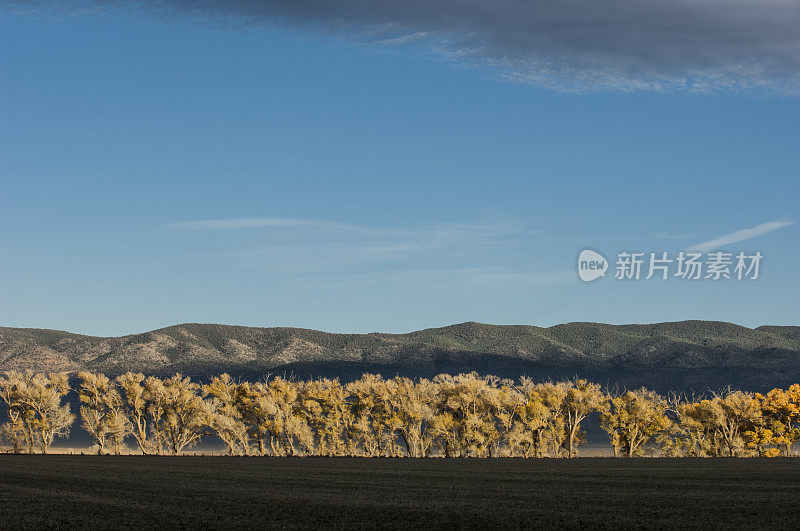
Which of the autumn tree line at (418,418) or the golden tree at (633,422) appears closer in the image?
the autumn tree line at (418,418)

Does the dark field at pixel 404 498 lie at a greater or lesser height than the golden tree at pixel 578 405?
lesser

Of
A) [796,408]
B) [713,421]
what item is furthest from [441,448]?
[796,408]

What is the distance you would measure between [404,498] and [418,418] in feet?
189

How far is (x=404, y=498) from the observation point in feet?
113

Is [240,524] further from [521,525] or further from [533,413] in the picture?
[533,413]

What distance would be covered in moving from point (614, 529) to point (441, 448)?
69.0 metres

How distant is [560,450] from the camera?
96188 mm

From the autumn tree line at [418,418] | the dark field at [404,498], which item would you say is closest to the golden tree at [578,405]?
the autumn tree line at [418,418]

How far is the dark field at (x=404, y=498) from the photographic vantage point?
88.6 ft

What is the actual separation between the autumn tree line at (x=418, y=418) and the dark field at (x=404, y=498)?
37570mm

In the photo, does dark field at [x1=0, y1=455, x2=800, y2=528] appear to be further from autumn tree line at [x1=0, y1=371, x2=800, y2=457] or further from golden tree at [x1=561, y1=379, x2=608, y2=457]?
golden tree at [x1=561, y1=379, x2=608, y2=457]

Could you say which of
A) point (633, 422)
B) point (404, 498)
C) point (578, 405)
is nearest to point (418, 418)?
point (578, 405)

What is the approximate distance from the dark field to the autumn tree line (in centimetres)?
3757

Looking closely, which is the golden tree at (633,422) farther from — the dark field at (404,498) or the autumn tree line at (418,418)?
the dark field at (404,498)
